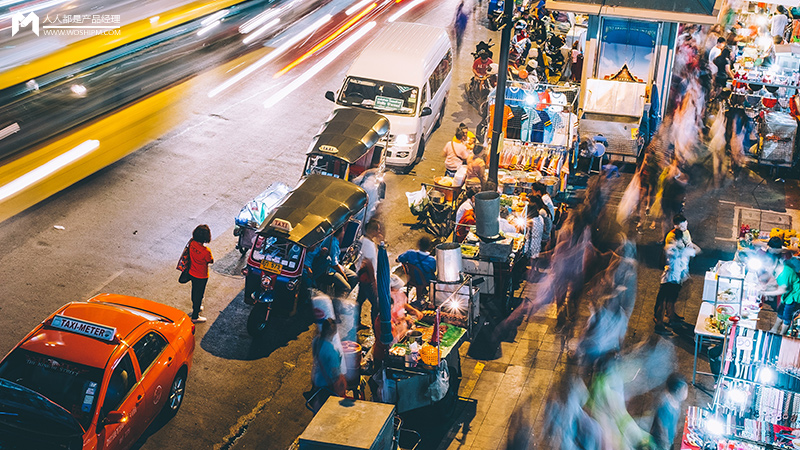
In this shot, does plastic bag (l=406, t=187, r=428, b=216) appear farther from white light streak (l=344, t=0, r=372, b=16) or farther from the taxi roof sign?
white light streak (l=344, t=0, r=372, b=16)

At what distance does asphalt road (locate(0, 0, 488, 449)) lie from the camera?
39.0ft

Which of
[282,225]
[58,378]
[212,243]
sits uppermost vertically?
[282,225]

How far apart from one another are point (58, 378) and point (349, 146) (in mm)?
7452

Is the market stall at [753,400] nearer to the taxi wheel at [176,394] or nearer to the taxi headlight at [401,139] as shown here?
the taxi wheel at [176,394]

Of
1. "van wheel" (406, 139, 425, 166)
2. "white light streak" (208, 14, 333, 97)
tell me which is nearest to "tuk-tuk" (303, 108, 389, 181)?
"van wheel" (406, 139, 425, 166)

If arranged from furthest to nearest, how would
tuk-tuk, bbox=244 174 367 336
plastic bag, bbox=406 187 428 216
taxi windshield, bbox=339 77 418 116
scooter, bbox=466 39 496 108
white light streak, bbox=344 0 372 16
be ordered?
white light streak, bbox=344 0 372 16 < scooter, bbox=466 39 496 108 < taxi windshield, bbox=339 77 418 116 < plastic bag, bbox=406 187 428 216 < tuk-tuk, bbox=244 174 367 336

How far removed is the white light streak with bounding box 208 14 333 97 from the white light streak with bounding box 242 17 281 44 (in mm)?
1151

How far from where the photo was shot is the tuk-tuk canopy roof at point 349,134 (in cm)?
1594

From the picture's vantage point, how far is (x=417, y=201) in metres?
16.8

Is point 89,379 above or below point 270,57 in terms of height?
below

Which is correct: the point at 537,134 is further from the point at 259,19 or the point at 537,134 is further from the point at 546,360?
the point at 259,19

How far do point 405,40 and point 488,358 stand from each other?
996cm

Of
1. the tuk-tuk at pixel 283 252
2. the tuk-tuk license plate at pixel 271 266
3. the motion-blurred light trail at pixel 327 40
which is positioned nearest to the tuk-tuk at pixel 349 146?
the tuk-tuk at pixel 283 252

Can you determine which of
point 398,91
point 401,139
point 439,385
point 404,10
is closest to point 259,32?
point 404,10
